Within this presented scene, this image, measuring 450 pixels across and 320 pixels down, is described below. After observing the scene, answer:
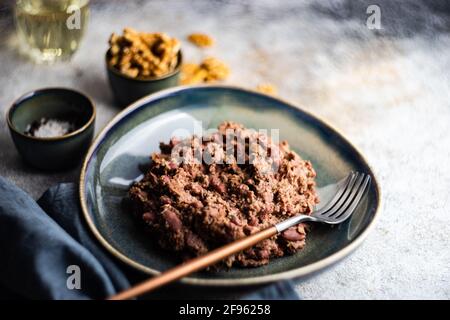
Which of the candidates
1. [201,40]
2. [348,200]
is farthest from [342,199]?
[201,40]

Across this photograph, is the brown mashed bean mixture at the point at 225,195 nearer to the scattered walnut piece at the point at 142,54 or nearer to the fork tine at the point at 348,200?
the fork tine at the point at 348,200

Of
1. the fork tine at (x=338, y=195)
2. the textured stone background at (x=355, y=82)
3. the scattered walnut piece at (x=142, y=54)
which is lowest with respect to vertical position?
the textured stone background at (x=355, y=82)

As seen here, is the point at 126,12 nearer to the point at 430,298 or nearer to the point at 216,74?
the point at 216,74

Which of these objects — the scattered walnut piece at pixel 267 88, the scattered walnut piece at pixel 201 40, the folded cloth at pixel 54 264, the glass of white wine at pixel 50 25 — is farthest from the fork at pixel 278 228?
the glass of white wine at pixel 50 25

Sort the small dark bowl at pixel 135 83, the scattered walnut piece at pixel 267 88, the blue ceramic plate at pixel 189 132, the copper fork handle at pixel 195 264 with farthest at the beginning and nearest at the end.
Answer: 1. the scattered walnut piece at pixel 267 88
2. the small dark bowl at pixel 135 83
3. the blue ceramic plate at pixel 189 132
4. the copper fork handle at pixel 195 264

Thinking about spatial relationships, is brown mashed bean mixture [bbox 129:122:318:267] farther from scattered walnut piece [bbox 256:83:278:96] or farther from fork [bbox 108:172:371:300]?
scattered walnut piece [bbox 256:83:278:96]

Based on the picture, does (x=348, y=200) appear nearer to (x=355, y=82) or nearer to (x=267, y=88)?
(x=267, y=88)
